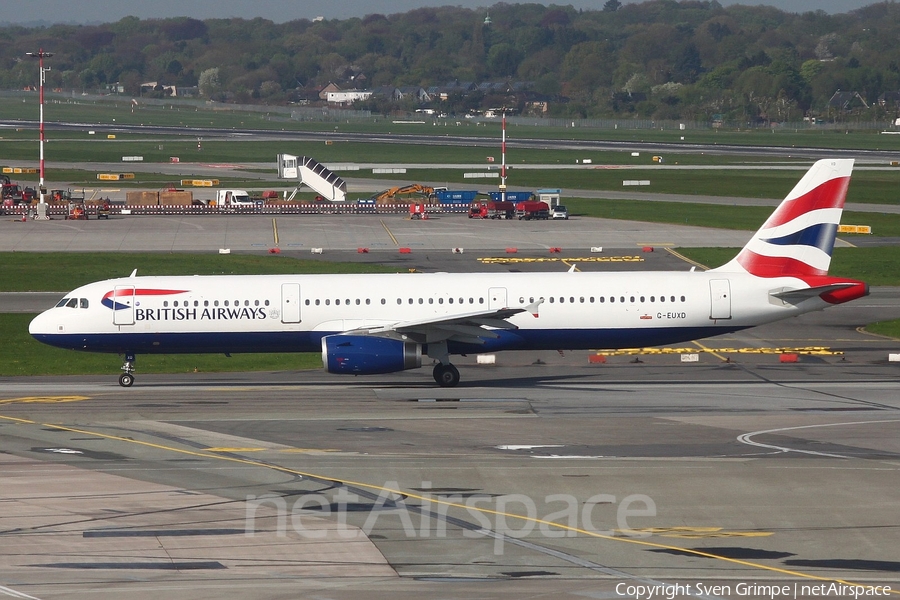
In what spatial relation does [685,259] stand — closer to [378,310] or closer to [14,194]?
[378,310]

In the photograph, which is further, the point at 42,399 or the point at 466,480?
the point at 42,399

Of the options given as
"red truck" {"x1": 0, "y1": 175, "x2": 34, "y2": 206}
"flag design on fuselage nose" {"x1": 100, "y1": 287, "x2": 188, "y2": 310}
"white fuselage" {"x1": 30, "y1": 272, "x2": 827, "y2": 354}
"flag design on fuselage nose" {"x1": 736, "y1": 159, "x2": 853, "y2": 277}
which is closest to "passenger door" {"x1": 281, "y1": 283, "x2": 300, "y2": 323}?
"white fuselage" {"x1": 30, "y1": 272, "x2": 827, "y2": 354}

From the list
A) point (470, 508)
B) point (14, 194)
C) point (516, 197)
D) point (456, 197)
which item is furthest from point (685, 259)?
point (14, 194)

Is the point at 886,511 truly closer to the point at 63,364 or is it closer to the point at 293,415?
the point at 293,415

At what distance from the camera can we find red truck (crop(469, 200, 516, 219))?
3782 inches

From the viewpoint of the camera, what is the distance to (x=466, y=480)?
26.9 m

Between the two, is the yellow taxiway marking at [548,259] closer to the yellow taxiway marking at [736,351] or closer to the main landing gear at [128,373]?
the yellow taxiway marking at [736,351]

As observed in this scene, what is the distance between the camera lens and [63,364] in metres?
46.2

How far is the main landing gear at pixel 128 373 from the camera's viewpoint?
4131 cm

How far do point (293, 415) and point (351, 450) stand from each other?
544 centimetres

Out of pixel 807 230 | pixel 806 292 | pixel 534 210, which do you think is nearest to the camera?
pixel 806 292
